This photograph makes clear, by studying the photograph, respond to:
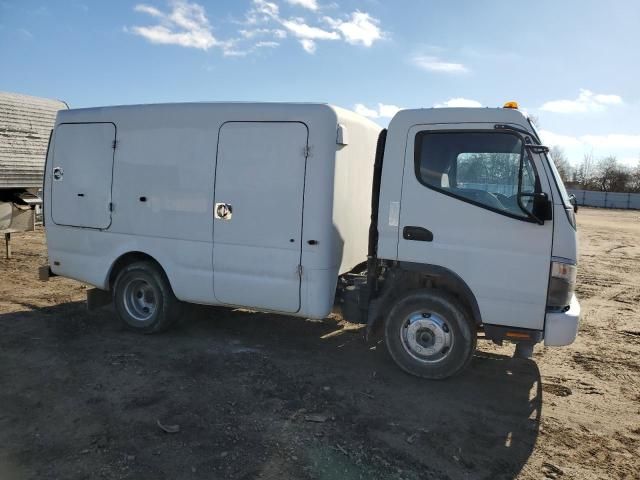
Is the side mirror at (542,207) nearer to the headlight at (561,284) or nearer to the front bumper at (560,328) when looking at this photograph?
the headlight at (561,284)

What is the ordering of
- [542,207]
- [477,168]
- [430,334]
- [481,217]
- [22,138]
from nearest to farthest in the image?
[542,207], [481,217], [477,168], [430,334], [22,138]

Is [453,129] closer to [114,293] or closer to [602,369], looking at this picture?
[602,369]

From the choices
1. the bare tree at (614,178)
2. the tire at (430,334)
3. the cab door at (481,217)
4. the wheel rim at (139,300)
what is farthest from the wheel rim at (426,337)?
the bare tree at (614,178)

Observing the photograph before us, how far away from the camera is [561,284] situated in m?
4.36

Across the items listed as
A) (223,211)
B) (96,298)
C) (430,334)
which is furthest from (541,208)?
(96,298)

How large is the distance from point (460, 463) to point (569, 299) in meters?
1.91

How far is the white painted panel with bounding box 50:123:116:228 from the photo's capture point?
593cm

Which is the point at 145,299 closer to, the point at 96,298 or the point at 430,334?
the point at 96,298

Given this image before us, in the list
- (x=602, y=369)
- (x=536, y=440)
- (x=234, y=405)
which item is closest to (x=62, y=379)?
(x=234, y=405)

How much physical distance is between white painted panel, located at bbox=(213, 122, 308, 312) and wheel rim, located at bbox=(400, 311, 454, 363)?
1.21 metres

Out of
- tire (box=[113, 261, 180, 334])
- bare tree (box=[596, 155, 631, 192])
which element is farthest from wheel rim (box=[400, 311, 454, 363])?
bare tree (box=[596, 155, 631, 192])

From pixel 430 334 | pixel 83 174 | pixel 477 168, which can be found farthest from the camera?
pixel 83 174

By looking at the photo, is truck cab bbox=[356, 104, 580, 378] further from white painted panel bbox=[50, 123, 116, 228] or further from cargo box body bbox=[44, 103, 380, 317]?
white painted panel bbox=[50, 123, 116, 228]

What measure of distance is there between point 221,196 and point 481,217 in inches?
109
